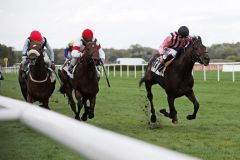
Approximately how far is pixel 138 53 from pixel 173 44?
67617 millimetres

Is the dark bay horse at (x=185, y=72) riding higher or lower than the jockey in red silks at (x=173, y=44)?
lower

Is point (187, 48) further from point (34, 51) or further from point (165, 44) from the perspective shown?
point (34, 51)

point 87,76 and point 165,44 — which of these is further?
point 165,44

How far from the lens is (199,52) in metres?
7.99

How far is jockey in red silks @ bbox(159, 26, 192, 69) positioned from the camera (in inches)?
334

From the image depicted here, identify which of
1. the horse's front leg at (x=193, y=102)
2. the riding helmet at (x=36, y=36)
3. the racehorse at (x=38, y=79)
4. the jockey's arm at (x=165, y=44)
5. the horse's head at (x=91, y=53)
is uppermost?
the riding helmet at (x=36, y=36)

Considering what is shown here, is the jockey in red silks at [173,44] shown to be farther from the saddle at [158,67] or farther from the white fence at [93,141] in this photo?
the white fence at [93,141]

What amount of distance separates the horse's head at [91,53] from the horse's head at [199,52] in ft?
5.25

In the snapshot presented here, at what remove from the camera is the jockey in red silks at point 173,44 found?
848 centimetres

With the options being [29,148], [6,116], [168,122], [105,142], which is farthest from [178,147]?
[105,142]

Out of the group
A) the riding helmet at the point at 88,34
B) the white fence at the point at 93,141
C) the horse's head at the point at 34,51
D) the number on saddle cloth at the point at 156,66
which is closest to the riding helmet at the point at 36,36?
the horse's head at the point at 34,51

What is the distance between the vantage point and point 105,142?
3.49ft

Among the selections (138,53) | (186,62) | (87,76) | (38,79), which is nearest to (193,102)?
(186,62)

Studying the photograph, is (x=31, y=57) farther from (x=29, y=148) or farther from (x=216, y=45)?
(x=216, y=45)
